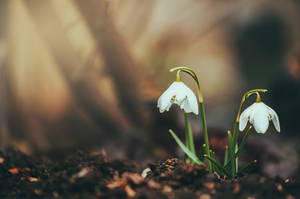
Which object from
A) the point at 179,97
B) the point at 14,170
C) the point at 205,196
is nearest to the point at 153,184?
the point at 205,196

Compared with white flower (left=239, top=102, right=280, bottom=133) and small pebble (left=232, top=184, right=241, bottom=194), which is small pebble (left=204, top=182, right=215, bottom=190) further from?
white flower (left=239, top=102, right=280, bottom=133)

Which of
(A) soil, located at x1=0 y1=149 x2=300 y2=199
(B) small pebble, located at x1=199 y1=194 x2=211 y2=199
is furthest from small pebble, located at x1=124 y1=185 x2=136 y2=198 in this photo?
(B) small pebble, located at x1=199 y1=194 x2=211 y2=199

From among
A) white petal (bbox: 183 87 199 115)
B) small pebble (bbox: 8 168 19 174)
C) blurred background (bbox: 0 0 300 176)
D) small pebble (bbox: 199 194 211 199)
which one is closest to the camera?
small pebble (bbox: 199 194 211 199)

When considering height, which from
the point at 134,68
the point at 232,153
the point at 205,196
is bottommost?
the point at 205,196

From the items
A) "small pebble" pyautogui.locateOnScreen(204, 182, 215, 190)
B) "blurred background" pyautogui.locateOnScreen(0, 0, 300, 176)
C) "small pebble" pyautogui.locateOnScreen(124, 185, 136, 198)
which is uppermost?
"blurred background" pyautogui.locateOnScreen(0, 0, 300, 176)

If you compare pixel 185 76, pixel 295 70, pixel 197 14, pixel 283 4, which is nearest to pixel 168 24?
pixel 197 14

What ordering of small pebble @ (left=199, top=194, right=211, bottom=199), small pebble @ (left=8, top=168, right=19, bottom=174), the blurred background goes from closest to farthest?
small pebble @ (left=199, top=194, right=211, bottom=199), small pebble @ (left=8, top=168, right=19, bottom=174), the blurred background

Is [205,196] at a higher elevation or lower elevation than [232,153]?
lower

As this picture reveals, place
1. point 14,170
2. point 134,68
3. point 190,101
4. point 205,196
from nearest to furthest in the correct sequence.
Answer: point 205,196 < point 190,101 < point 14,170 < point 134,68

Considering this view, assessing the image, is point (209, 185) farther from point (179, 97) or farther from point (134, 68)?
point (134, 68)
